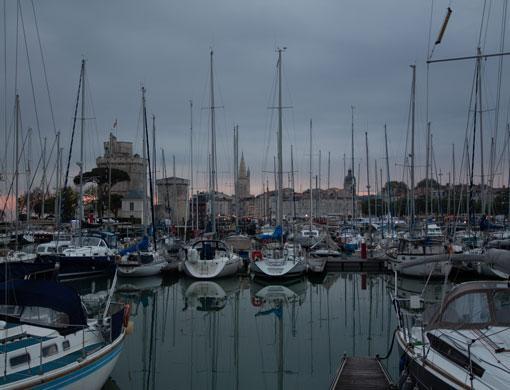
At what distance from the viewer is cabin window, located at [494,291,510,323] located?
30.8 ft

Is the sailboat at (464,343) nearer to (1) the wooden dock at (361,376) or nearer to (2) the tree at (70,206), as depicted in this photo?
(1) the wooden dock at (361,376)

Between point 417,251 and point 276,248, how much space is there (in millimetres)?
9205

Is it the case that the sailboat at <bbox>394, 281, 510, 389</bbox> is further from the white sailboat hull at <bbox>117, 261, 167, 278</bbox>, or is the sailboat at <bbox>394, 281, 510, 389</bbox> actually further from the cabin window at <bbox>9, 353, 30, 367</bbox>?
the white sailboat hull at <bbox>117, 261, 167, 278</bbox>

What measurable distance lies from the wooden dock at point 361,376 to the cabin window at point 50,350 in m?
6.00

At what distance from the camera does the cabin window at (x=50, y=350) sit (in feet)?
32.4

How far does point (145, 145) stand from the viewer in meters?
38.4

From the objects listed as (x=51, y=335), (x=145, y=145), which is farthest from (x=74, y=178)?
(x=51, y=335)

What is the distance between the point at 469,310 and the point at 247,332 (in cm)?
1055

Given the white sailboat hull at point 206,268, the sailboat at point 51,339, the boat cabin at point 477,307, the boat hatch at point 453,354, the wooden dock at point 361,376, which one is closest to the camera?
the boat hatch at point 453,354

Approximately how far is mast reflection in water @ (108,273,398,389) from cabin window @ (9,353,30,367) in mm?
3578

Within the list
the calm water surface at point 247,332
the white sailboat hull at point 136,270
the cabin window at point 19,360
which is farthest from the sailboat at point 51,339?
the white sailboat hull at point 136,270

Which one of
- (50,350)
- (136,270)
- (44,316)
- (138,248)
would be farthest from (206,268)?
(50,350)

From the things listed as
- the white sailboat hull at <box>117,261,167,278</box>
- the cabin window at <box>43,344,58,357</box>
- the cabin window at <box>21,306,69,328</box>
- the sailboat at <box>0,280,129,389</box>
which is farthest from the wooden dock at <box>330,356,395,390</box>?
the white sailboat hull at <box>117,261,167,278</box>

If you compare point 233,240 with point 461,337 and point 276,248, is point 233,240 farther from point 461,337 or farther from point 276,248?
point 461,337
